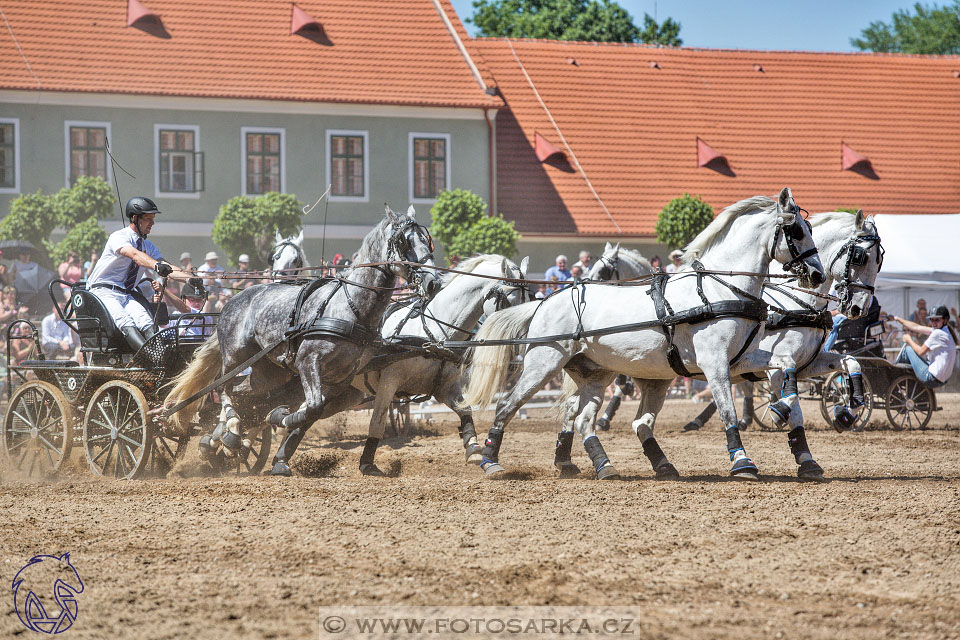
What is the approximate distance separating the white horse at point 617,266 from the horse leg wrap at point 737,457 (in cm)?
413

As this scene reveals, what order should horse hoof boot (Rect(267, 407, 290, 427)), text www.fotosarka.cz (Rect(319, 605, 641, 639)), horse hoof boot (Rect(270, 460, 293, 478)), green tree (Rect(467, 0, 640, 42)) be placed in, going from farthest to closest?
green tree (Rect(467, 0, 640, 42)), horse hoof boot (Rect(270, 460, 293, 478)), horse hoof boot (Rect(267, 407, 290, 427)), text www.fotosarka.cz (Rect(319, 605, 641, 639))

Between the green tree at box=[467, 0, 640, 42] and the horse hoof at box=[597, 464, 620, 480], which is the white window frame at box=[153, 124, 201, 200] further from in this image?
the horse hoof at box=[597, 464, 620, 480]

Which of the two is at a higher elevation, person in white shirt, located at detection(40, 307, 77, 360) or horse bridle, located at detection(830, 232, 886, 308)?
horse bridle, located at detection(830, 232, 886, 308)

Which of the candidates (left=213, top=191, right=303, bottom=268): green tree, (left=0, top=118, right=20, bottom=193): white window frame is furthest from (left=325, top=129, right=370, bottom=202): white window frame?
(left=0, top=118, right=20, bottom=193): white window frame

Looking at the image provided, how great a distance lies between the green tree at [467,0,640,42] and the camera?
37.6 meters

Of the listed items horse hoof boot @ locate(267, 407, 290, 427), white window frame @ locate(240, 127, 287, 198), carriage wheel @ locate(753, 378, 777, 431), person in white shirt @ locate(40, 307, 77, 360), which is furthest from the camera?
white window frame @ locate(240, 127, 287, 198)

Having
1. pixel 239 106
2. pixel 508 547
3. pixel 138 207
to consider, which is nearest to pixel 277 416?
pixel 138 207

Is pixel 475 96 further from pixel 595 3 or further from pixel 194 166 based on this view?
→ pixel 595 3

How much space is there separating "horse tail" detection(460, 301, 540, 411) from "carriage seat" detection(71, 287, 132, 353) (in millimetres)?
2978

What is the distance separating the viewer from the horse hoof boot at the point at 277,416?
896cm

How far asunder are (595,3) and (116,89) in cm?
1954

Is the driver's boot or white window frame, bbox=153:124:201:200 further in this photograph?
white window frame, bbox=153:124:201:200

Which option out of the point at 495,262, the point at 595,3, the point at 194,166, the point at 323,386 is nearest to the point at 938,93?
the point at 595,3

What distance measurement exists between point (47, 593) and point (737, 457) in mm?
5080
